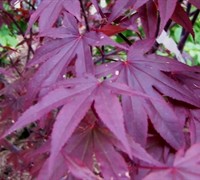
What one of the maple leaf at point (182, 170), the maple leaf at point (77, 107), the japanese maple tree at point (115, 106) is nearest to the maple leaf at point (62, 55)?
the japanese maple tree at point (115, 106)

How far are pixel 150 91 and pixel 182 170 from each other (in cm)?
20

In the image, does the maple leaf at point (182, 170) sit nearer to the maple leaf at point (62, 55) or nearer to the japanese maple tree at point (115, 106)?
the japanese maple tree at point (115, 106)

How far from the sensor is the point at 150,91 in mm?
781

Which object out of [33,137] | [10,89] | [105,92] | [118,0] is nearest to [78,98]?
[105,92]

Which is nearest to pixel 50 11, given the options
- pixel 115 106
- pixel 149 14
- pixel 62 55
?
pixel 62 55

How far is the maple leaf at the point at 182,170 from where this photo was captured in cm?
62

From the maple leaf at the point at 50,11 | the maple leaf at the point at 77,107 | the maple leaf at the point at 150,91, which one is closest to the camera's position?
the maple leaf at the point at 77,107

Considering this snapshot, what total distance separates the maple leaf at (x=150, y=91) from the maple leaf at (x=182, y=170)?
0.09 meters

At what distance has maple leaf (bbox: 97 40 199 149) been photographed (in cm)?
74

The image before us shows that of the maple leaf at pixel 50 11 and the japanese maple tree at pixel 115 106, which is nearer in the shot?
the japanese maple tree at pixel 115 106

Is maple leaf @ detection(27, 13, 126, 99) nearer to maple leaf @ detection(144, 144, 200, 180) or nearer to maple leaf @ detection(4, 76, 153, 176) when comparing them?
maple leaf @ detection(4, 76, 153, 176)

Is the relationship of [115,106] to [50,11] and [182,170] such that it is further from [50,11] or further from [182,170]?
[50,11]

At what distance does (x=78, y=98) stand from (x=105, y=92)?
48 mm

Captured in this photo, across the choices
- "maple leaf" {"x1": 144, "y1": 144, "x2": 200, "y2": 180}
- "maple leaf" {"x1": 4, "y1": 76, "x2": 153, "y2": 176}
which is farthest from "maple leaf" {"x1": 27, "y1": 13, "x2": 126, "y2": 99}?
"maple leaf" {"x1": 144, "y1": 144, "x2": 200, "y2": 180}
